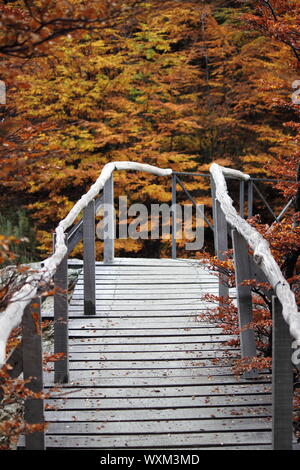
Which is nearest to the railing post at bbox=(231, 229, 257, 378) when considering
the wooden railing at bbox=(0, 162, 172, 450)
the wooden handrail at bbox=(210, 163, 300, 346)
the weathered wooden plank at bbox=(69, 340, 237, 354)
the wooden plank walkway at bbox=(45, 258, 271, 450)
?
the wooden handrail at bbox=(210, 163, 300, 346)

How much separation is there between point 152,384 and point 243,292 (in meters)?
0.87

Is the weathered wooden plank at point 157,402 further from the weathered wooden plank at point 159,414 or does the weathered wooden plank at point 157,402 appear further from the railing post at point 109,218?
the railing post at point 109,218

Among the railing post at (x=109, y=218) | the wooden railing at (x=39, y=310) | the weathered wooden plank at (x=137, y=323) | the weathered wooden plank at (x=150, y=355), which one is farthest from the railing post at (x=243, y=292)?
the railing post at (x=109, y=218)

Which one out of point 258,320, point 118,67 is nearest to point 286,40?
point 258,320

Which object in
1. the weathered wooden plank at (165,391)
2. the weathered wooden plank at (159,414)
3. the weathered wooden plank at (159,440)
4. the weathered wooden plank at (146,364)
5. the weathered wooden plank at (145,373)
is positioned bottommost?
the weathered wooden plank at (159,440)

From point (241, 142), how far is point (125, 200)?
296 centimetres

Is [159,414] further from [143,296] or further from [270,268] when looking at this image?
[143,296]

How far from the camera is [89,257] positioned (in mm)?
4609

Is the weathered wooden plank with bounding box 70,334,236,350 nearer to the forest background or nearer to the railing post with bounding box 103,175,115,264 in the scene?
the railing post with bounding box 103,175,115,264

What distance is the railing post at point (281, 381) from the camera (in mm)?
2279

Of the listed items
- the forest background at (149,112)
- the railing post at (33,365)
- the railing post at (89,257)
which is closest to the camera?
the railing post at (33,365)

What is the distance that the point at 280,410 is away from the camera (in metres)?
2.38
